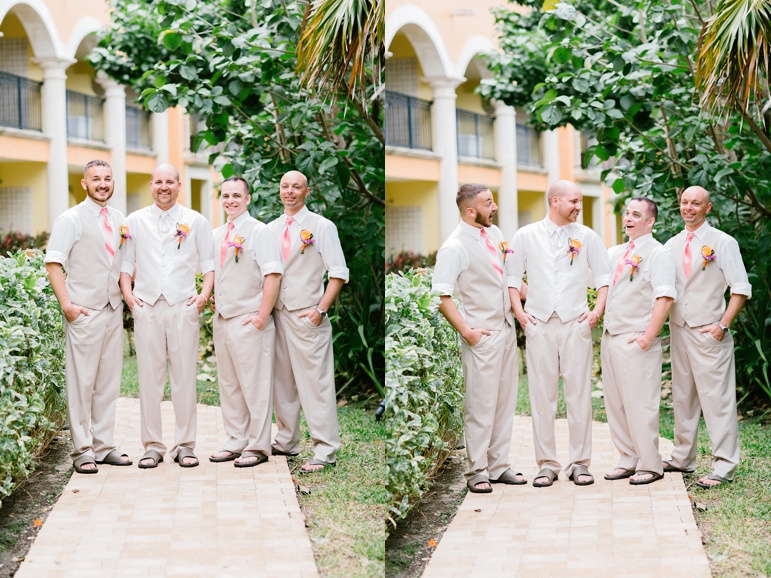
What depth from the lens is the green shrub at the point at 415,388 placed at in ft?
13.5

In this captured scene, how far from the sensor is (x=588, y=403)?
16.3 feet

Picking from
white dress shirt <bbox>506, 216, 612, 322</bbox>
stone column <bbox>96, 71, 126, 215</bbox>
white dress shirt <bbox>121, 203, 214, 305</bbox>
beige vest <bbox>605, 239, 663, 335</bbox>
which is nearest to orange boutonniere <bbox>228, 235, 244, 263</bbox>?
white dress shirt <bbox>121, 203, 214, 305</bbox>

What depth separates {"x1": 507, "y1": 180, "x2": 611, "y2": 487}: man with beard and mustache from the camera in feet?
16.0

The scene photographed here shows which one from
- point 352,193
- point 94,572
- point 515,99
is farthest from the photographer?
point 515,99

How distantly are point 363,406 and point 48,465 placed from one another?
1.51m

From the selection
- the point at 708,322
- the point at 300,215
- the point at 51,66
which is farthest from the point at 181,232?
the point at 708,322

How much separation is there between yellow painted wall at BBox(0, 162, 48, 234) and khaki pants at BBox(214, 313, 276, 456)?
0.95m

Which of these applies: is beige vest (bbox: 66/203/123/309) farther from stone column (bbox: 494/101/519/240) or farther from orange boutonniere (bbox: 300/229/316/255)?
stone column (bbox: 494/101/519/240)

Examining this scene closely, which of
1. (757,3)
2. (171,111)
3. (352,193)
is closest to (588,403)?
(352,193)

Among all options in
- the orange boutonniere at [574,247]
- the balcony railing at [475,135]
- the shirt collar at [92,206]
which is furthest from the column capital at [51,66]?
the orange boutonniere at [574,247]

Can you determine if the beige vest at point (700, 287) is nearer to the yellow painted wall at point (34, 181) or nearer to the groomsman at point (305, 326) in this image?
the groomsman at point (305, 326)

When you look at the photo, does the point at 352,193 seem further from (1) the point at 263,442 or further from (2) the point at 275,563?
(2) the point at 275,563

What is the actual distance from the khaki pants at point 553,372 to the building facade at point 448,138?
0.53 meters

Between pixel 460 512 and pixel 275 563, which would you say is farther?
pixel 460 512
